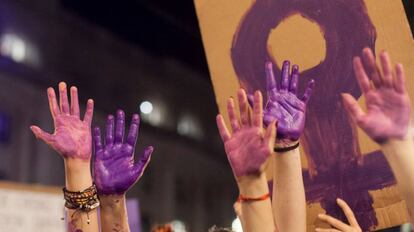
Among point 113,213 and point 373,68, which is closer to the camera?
point 373,68

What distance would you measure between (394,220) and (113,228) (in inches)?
29.4

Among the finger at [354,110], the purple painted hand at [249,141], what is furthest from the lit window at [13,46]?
the finger at [354,110]

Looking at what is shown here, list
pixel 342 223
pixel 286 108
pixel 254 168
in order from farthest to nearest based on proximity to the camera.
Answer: pixel 342 223 → pixel 286 108 → pixel 254 168

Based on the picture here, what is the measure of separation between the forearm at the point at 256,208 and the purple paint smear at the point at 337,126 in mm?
367

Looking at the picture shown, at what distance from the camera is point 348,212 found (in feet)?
5.32

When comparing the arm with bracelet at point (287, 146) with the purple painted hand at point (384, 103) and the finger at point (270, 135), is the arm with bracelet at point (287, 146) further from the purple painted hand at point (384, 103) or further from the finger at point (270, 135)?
the purple painted hand at point (384, 103)

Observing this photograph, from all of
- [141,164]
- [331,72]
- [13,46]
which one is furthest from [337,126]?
[13,46]

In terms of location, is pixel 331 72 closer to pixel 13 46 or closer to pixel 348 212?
pixel 348 212

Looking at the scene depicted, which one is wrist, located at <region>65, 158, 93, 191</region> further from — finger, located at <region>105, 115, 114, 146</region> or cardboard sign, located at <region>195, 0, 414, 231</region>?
cardboard sign, located at <region>195, 0, 414, 231</region>

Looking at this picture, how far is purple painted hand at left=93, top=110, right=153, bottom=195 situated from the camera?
1719mm

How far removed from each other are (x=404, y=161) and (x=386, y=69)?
0.60ft

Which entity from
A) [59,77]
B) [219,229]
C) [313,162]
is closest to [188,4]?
[219,229]

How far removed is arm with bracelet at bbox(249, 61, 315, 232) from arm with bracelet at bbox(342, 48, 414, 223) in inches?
9.7

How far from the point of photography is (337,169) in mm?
1704
